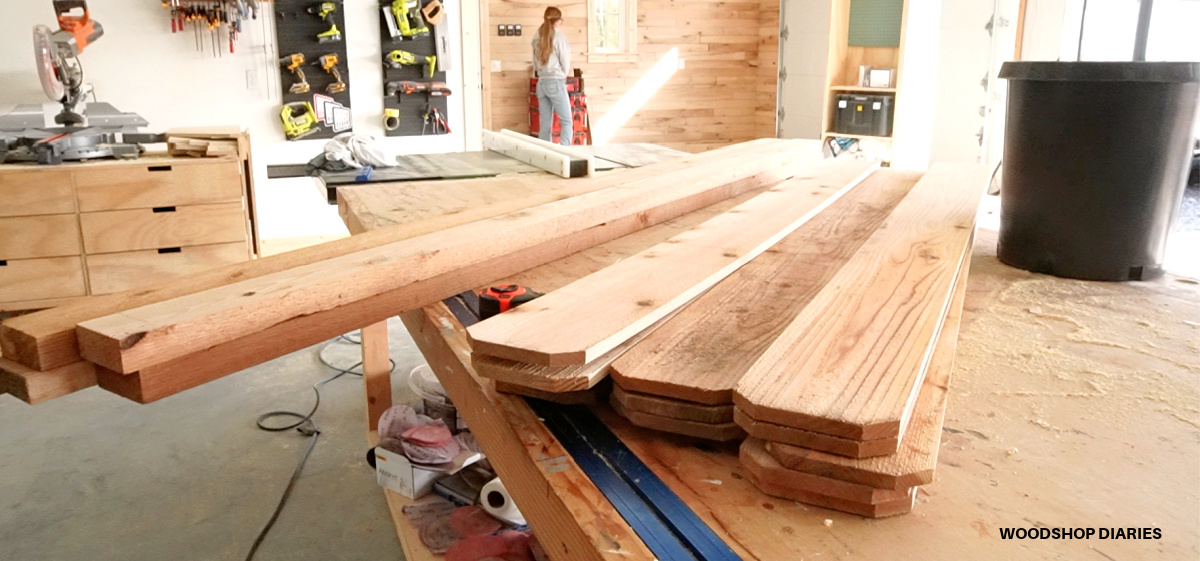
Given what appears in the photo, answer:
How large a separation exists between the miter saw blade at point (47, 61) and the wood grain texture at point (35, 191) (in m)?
0.42

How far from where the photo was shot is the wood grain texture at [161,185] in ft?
12.3

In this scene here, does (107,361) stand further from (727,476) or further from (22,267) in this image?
(22,267)

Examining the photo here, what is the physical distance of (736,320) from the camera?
1.02m

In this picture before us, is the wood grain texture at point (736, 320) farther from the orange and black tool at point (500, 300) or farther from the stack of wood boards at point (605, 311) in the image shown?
the orange and black tool at point (500, 300)

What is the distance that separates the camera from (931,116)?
274 inches

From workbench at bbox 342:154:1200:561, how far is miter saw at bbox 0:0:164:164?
327 cm

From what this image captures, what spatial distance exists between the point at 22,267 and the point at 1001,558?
4.27 meters

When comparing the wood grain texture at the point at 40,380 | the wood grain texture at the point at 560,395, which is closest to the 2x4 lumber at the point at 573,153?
the wood grain texture at the point at 560,395

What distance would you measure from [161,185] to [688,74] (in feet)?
20.1

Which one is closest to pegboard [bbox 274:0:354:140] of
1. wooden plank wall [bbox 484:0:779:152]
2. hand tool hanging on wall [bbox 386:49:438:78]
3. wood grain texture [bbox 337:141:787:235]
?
hand tool hanging on wall [bbox 386:49:438:78]

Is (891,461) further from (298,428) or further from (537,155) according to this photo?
(298,428)

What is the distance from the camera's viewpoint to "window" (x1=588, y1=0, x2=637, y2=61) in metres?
8.38

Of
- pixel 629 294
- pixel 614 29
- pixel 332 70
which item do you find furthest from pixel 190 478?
pixel 614 29

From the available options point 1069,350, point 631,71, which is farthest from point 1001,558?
point 631,71
